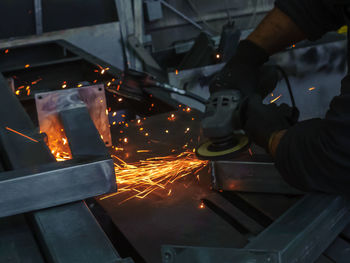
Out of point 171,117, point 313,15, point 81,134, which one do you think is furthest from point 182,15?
point 81,134

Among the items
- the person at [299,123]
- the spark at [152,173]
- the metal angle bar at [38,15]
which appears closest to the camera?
the person at [299,123]

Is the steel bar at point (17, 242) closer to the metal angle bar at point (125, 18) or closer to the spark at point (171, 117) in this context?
the spark at point (171, 117)

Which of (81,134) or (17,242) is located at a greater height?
(81,134)

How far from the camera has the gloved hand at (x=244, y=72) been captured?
1717mm

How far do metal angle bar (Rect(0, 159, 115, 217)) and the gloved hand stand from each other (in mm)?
842

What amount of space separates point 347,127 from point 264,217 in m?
0.37

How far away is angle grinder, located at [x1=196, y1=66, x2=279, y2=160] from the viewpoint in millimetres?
1399

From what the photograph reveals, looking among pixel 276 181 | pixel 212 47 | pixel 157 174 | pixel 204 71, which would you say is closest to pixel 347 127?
pixel 276 181

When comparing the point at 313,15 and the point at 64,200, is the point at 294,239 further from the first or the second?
the point at 313,15

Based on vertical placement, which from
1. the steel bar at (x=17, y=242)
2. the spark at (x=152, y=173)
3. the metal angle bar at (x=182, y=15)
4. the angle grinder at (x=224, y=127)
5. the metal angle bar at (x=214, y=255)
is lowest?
the spark at (x=152, y=173)

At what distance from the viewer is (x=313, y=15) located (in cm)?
158

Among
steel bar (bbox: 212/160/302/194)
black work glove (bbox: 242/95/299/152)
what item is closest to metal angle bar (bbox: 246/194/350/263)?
steel bar (bbox: 212/160/302/194)

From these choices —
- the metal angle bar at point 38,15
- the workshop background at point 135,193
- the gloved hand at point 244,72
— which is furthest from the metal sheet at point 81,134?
the metal angle bar at point 38,15

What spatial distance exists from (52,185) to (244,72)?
1044 mm
